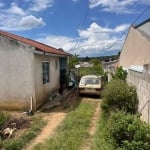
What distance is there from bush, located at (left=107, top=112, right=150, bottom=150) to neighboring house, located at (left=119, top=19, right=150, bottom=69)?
967 centimetres

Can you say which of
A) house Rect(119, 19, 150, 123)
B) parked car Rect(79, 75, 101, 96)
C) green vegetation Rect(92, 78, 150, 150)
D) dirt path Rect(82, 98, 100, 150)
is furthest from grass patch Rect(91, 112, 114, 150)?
parked car Rect(79, 75, 101, 96)

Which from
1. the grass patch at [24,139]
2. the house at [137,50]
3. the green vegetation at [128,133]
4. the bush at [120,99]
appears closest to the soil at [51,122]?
the grass patch at [24,139]

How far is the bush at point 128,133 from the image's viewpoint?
6.13 m

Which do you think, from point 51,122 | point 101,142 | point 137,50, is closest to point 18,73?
point 51,122

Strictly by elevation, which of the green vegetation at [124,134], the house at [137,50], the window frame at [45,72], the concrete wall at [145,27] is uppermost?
the concrete wall at [145,27]

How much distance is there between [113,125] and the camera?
705 centimetres

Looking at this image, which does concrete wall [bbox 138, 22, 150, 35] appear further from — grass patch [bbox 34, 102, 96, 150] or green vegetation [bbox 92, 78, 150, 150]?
green vegetation [bbox 92, 78, 150, 150]

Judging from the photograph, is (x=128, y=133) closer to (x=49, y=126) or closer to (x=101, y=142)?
(x=101, y=142)

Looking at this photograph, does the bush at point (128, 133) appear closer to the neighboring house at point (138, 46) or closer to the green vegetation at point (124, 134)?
the green vegetation at point (124, 134)

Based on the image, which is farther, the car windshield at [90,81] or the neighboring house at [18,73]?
the car windshield at [90,81]

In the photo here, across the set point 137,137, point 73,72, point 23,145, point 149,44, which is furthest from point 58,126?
point 73,72

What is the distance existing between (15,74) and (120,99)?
19.2ft

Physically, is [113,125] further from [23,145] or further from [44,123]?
[44,123]

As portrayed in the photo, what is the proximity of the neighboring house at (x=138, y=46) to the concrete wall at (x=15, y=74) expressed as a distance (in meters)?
6.90
